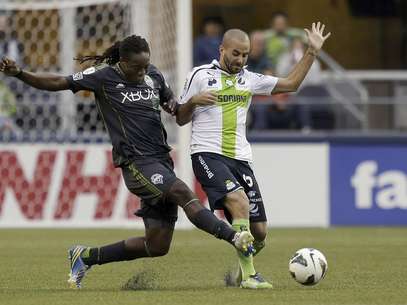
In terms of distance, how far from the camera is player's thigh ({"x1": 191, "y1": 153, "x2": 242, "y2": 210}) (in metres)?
9.12

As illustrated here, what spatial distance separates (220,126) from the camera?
9.45 meters

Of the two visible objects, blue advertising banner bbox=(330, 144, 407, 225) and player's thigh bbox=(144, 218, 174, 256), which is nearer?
player's thigh bbox=(144, 218, 174, 256)

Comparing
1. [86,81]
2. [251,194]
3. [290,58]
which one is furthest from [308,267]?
[290,58]

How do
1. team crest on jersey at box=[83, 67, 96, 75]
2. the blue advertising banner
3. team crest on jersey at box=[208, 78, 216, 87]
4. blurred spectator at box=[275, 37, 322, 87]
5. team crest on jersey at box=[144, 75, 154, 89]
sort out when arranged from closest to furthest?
team crest on jersey at box=[83, 67, 96, 75] → team crest on jersey at box=[144, 75, 154, 89] → team crest on jersey at box=[208, 78, 216, 87] → the blue advertising banner → blurred spectator at box=[275, 37, 322, 87]

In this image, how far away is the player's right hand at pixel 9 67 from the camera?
8.67 meters

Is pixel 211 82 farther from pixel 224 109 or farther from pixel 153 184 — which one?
pixel 153 184

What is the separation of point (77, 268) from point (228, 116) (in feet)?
5.51

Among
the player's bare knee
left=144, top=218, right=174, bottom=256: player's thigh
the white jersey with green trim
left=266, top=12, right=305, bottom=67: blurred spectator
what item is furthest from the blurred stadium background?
the player's bare knee

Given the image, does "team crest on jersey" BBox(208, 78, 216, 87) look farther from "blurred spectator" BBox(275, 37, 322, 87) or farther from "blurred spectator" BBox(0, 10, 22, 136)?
"blurred spectator" BBox(275, 37, 322, 87)

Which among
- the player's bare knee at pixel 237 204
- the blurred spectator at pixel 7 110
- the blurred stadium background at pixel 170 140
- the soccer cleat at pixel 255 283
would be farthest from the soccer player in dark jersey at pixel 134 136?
the blurred spectator at pixel 7 110

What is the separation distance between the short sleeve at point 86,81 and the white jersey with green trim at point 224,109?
77 cm

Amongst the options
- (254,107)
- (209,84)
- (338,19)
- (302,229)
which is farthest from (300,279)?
(338,19)

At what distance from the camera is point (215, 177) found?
9.18m

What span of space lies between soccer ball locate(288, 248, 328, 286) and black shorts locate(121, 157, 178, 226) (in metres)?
1.02
